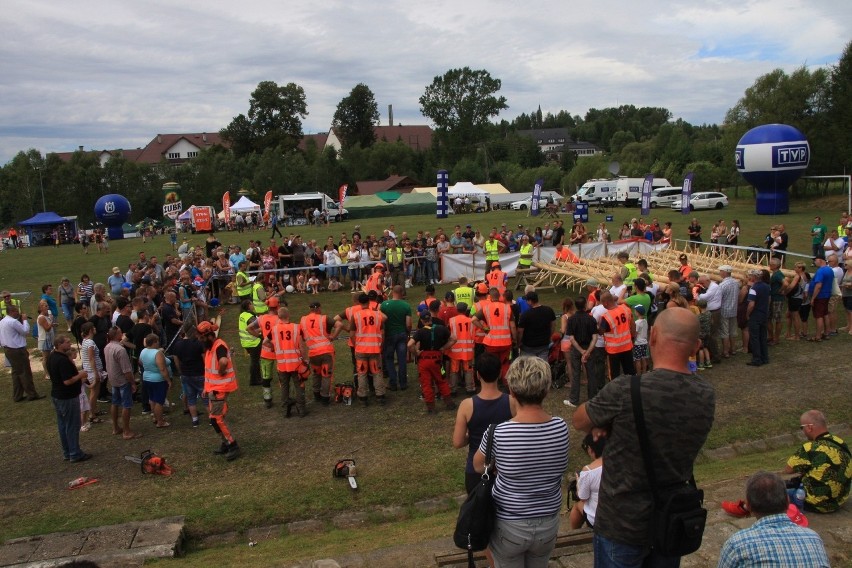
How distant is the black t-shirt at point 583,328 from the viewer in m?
9.73

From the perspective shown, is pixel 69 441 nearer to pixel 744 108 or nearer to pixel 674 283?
pixel 674 283

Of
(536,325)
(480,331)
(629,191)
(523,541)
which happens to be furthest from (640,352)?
(629,191)

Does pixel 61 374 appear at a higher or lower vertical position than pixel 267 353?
higher

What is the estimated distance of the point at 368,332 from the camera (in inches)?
410

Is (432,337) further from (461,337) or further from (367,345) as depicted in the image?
(367,345)

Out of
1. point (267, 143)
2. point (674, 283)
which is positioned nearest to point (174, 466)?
point (674, 283)

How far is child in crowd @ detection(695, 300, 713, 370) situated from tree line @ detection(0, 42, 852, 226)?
38454mm

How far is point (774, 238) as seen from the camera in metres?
19.8

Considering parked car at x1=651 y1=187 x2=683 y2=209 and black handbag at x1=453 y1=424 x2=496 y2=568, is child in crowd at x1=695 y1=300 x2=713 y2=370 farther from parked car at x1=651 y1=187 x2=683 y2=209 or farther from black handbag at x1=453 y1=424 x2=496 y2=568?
parked car at x1=651 y1=187 x2=683 y2=209

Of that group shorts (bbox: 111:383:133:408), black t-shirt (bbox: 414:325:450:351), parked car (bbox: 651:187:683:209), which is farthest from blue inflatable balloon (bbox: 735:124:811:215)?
shorts (bbox: 111:383:133:408)

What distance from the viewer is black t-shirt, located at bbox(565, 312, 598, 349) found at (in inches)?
383

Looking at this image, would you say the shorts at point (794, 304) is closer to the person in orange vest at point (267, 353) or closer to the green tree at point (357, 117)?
the person in orange vest at point (267, 353)

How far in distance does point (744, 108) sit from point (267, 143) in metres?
51.0

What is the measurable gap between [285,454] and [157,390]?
8.44 feet
